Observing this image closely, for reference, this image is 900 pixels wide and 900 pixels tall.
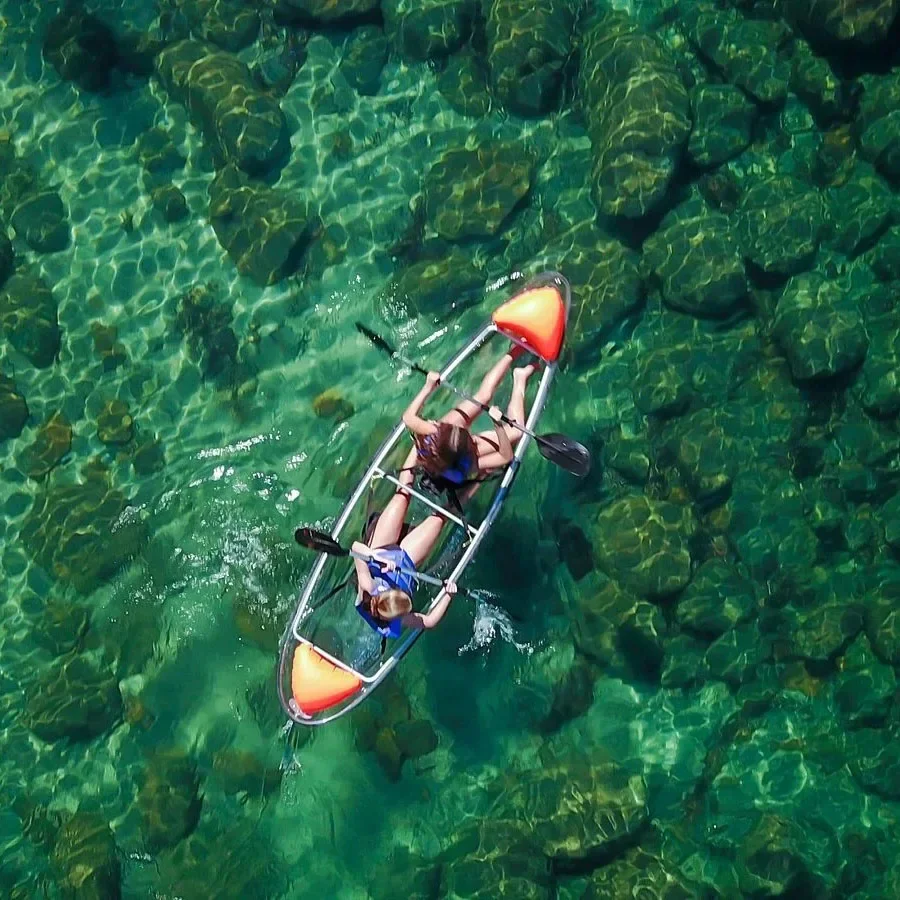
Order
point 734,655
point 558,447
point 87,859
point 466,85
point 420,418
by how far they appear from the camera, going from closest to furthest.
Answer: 1. point 420,418
2. point 558,447
3. point 87,859
4. point 734,655
5. point 466,85

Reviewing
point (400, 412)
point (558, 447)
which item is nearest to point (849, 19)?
point (558, 447)

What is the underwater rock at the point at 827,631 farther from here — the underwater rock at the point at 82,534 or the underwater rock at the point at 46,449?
the underwater rock at the point at 46,449

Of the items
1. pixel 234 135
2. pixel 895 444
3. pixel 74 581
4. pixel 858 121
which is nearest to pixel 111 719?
pixel 74 581

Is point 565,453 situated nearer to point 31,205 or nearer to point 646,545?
point 646,545

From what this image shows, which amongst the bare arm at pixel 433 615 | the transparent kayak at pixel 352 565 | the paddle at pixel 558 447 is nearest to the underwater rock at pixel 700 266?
the transparent kayak at pixel 352 565

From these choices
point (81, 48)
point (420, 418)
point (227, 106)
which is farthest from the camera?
point (81, 48)

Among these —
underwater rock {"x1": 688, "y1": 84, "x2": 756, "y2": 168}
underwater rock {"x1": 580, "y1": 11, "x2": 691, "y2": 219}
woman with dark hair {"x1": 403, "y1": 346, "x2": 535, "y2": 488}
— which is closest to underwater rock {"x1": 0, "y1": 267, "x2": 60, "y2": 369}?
woman with dark hair {"x1": 403, "y1": 346, "x2": 535, "y2": 488}

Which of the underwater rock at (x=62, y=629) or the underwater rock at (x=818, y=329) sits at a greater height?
the underwater rock at (x=818, y=329)
